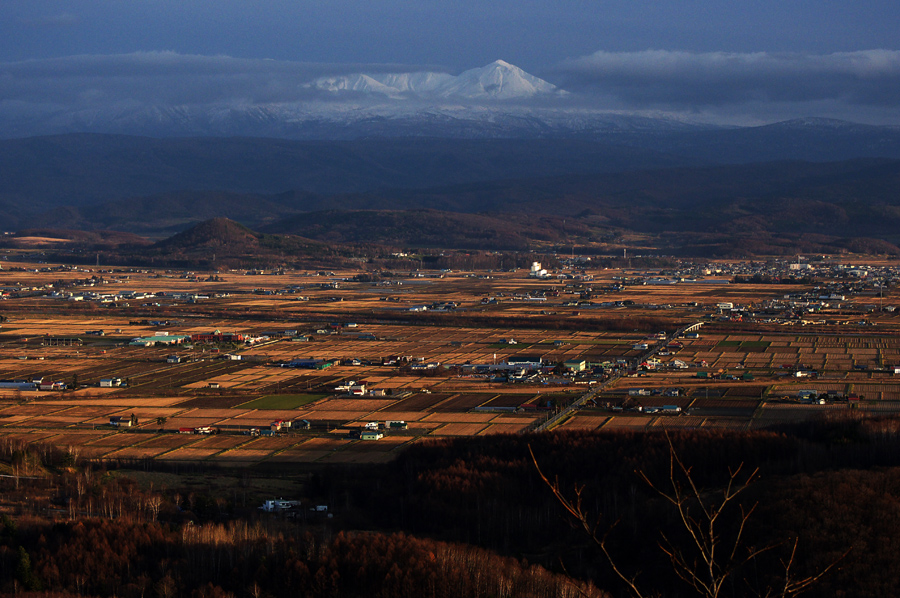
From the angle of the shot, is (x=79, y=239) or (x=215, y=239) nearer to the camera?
(x=215, y=239)

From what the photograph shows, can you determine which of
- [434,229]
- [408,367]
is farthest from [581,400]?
[434,229]

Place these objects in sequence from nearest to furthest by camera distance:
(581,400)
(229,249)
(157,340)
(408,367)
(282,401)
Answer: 1. (581,400)
2. (282,401)
3. (408,367)
4. (157,340)
5. (229,249)

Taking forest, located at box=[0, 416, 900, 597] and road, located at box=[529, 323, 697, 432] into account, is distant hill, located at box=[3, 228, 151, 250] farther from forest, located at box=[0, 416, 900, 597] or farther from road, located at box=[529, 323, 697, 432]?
forest, located at box=[0, 416, 900, 597]

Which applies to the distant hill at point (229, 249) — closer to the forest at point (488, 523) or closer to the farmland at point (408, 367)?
the farmland at point (408, 367)

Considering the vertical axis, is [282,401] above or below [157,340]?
above

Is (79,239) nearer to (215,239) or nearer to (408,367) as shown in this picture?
(215,239)

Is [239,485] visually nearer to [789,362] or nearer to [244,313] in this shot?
[789,362]

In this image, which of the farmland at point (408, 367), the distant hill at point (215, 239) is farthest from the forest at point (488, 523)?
the distant hill at point (215, 239)
